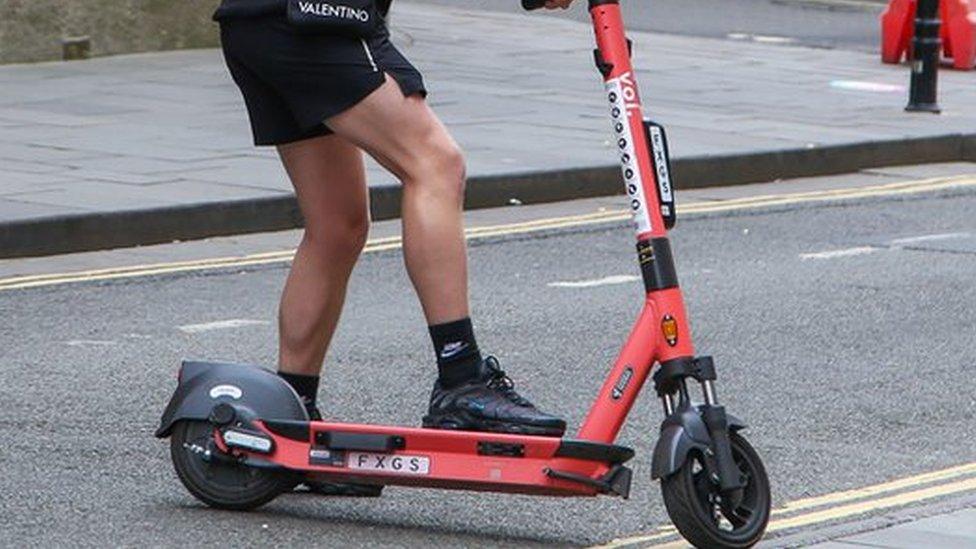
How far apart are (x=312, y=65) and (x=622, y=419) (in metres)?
1.02

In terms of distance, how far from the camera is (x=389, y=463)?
5.44 meters

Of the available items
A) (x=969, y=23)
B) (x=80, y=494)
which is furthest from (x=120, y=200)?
(x=969, y=23)

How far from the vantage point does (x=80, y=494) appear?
5883 millimetres

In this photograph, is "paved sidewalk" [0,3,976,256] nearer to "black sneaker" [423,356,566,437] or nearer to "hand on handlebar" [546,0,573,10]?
"black sneaker" [423,356,566,437]

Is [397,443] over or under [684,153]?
over

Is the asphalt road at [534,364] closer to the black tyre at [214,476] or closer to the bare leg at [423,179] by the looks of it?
the black tyre at [214,476]

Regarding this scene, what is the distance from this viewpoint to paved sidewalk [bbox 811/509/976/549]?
18.0 feet

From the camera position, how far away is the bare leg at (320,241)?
19.0 feet

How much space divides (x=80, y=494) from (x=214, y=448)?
43 cm

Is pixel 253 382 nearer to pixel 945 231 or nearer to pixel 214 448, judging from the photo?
pixel 214 448

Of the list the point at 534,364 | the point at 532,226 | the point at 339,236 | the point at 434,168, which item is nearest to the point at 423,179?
the point at 434,168

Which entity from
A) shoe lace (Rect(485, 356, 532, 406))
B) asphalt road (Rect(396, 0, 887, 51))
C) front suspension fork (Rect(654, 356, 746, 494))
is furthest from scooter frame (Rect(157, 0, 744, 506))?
asphalt road (Rect(396, 0, 887, 51))

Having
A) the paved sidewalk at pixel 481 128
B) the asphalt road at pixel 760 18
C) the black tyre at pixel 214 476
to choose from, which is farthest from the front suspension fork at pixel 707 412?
the asphalt road at pixel 760 18

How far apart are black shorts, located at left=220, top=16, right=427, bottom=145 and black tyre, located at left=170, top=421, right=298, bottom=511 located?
2.45 ft
